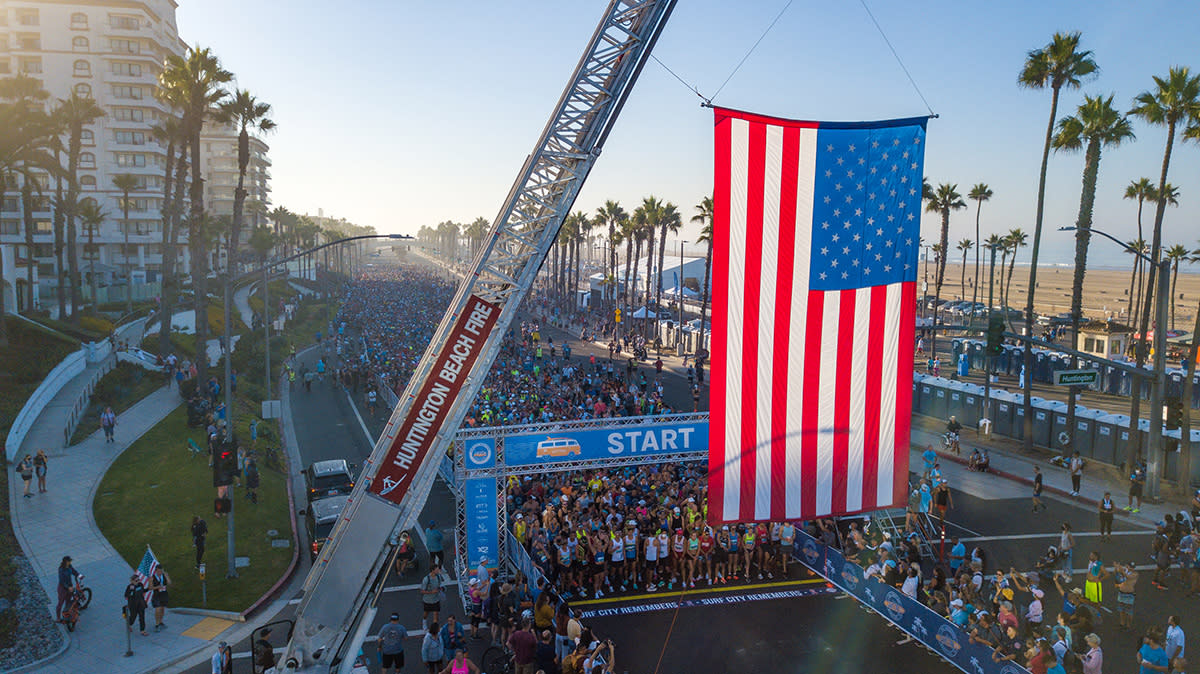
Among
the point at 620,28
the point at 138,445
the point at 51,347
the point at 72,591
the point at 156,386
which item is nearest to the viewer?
the point at 620,28

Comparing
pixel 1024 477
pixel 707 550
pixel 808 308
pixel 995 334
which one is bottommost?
pixel 1024 477

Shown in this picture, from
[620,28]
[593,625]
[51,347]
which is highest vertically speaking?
[620,28]

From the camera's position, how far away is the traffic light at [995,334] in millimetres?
20938

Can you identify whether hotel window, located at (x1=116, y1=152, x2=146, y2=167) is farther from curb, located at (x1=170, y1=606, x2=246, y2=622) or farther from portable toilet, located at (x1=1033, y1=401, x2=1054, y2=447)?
portable toilet, located at (x1=1033, y1=401, x2=1054, y2=447)

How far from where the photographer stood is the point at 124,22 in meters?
82.4

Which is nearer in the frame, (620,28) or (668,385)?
(620,28)

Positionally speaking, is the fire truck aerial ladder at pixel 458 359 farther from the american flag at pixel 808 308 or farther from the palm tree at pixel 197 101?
the palm tree at pixel 197 101

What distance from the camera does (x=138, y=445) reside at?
28219 mm

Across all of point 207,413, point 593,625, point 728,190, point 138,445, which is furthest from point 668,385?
point 728,190

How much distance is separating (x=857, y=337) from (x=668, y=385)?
33519mm

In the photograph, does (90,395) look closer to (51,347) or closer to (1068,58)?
(51,347)

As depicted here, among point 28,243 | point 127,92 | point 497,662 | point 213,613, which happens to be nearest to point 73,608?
point 213,613

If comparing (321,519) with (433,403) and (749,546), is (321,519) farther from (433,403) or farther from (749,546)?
(749,546)

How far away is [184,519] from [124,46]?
80.9 m
